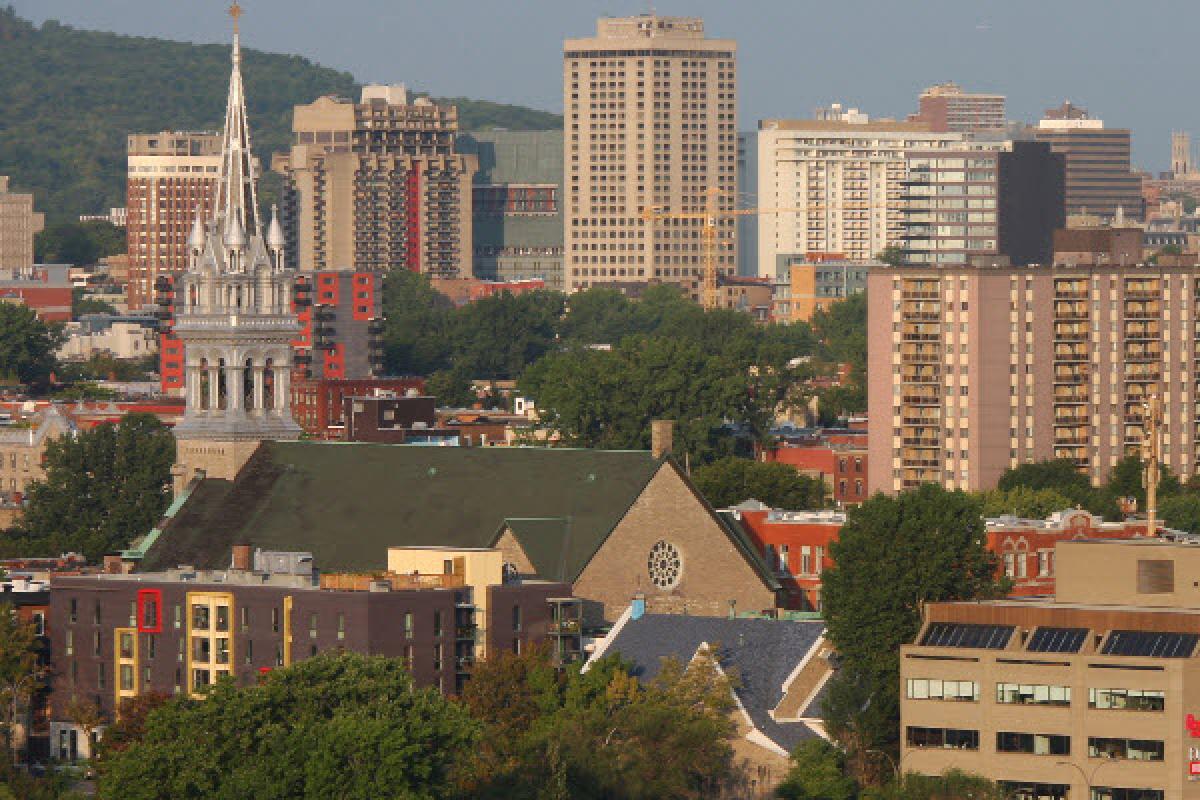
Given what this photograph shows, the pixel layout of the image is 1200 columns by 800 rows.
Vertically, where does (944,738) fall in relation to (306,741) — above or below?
below

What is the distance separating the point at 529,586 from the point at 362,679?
73.7 feet

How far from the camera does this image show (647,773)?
127375mm

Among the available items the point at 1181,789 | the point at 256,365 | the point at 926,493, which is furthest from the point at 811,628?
the point at 256,365

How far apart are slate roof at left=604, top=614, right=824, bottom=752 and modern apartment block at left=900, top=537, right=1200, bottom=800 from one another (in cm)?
568

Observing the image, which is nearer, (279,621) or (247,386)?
(279,621)

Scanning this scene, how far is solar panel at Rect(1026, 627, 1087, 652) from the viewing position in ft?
429

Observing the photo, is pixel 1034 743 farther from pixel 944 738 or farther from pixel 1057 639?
pixel 1057 639

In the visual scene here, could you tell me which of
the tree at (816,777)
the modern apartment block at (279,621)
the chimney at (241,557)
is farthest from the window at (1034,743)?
the chimney at (241,557)

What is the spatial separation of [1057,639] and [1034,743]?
13.1 ft

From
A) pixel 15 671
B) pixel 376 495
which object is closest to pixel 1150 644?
pixel 376 495

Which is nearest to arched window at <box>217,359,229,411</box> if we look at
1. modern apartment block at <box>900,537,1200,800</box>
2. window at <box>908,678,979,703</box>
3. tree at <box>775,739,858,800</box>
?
modern apartment block at <box>900,537,1200,800</box>

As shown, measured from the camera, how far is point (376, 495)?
16075 cm

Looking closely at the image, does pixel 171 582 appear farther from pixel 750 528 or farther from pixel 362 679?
pixel 750 528

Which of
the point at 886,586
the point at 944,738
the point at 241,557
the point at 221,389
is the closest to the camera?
the point at 944,738
